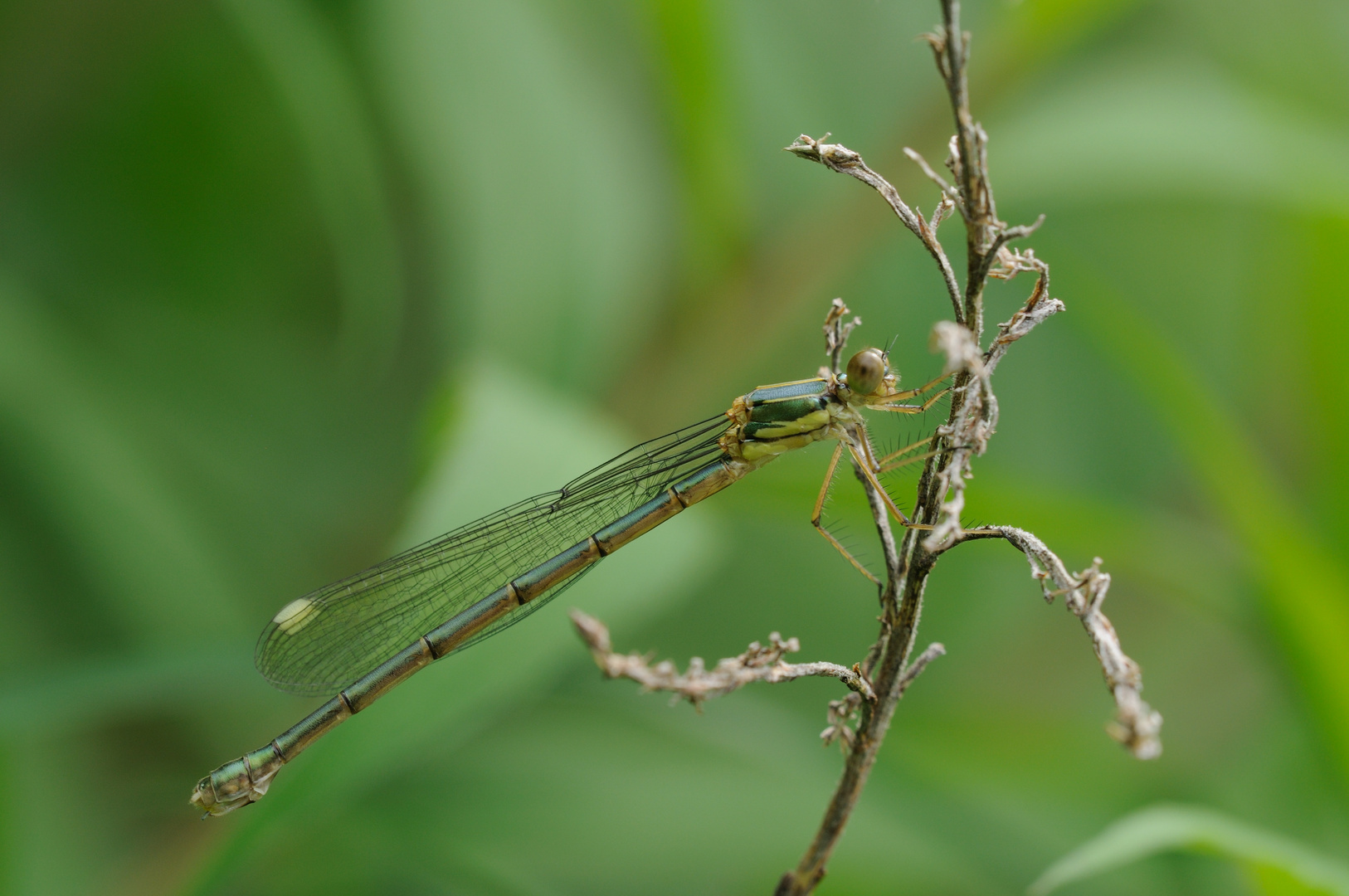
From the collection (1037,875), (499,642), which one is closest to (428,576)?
(499,642)

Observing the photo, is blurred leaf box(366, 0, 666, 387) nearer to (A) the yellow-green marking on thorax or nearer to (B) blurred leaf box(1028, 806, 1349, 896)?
(A) the yellow-green marking on thorax

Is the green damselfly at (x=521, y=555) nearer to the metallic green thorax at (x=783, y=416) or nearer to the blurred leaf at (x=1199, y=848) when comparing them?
the metallic green thorax at (x=783, y=416)

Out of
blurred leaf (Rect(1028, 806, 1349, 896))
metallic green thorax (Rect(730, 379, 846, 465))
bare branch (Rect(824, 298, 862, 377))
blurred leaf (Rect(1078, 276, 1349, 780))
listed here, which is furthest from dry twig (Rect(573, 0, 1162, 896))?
blurred leaf (Rect(1078, 276, 1349, 780))

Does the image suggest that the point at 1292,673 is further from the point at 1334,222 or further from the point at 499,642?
the point at 499,642

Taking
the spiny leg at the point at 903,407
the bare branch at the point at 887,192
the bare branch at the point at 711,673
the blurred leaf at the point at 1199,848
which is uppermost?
the spiny leg at the point at 903,407

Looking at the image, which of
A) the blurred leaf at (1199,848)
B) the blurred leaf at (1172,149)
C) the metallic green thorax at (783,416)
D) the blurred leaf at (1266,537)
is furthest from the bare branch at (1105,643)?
the blurred leaf at (1172,149)

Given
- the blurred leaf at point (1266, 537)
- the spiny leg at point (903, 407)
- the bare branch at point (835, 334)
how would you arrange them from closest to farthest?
the bare branch at point (835, 334) → the spiny leg at point (903, 407) → the blurred leaf at point (1266, 537)

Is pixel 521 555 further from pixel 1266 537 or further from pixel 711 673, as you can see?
pixel 1266 537
